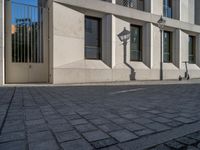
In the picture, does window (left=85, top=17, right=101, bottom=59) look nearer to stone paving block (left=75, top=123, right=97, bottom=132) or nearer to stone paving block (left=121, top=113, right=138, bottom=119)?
stone paving block (left=121, top=113, right=138, bottom=119)

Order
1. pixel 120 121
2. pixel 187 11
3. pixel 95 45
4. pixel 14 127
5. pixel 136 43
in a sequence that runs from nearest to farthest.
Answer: pixel 14 127 < pixel 120 121 < pixel 95 45 < pixel 136 43 < pixel 187 11

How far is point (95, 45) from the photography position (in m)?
12.2

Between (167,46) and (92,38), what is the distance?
827cm

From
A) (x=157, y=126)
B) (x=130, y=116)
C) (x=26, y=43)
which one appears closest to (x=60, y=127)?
(x=130, y=116)

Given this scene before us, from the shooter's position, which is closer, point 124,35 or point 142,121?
point 142,121

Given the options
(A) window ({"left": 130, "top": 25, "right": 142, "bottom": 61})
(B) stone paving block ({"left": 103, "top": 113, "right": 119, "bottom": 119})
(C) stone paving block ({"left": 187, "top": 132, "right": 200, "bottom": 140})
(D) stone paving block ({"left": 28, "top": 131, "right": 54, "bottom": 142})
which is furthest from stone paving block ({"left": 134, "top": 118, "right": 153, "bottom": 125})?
(A) window ({"left": 130, "top": 25, "right": 142, "bottom": 61})

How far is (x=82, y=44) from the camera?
36.7 ft

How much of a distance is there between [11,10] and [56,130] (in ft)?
35.2

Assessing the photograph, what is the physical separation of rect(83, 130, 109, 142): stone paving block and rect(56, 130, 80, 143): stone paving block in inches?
4.9

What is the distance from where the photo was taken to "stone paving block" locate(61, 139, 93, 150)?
6.34 feet

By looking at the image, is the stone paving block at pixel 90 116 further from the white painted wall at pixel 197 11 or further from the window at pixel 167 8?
the white painted wall at pixel 197 11

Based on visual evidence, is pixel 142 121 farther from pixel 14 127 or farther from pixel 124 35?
pixel 124 35

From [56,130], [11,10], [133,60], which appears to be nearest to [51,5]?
[11,10]

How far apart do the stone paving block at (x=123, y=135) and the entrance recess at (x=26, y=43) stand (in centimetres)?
1000
